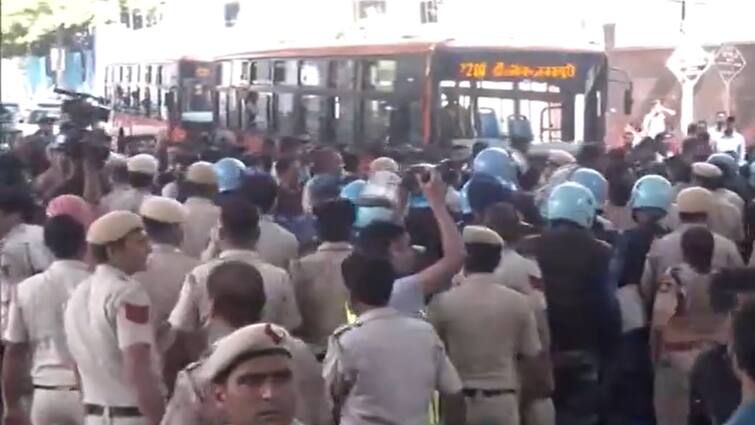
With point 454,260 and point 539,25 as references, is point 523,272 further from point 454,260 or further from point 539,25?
point 539,25

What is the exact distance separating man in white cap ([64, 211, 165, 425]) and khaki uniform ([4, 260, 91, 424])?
1.67ft

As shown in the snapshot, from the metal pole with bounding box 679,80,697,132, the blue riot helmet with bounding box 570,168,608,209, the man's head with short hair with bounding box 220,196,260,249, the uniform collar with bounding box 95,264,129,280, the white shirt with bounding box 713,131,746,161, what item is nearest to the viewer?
the uniform collar with bounding box 95,264,129,280

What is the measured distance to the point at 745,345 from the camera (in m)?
3.69

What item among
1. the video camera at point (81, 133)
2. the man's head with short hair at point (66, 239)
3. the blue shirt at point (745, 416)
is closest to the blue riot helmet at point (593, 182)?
the video camera at point (81, 133)

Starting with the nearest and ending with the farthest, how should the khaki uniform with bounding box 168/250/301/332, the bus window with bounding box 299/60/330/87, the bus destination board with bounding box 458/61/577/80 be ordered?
the khaki uniform with bounding box 168/250/301/332
the bus destination board with bounding box 458/61/577/80
the bus window with bounding box 299/60/330/87

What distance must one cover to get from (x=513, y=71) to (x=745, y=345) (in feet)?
39.8

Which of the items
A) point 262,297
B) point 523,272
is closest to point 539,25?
point 523,272

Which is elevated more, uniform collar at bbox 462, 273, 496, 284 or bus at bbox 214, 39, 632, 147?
bus at bbox 214, 39, 632, 147

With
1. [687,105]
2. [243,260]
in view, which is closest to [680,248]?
[243,260]

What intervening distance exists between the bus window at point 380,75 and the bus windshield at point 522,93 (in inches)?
26.5

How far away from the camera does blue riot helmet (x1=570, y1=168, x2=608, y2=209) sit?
885 cm

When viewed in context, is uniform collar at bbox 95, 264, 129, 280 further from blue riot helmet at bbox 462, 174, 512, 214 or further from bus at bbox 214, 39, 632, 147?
bus at bbox 214, 39, 632, 147

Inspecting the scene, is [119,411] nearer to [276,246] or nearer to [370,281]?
[370,281]

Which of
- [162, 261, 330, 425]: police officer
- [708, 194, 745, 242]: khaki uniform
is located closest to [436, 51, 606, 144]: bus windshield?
[708, 194, 745, 242]: khaki uniform
